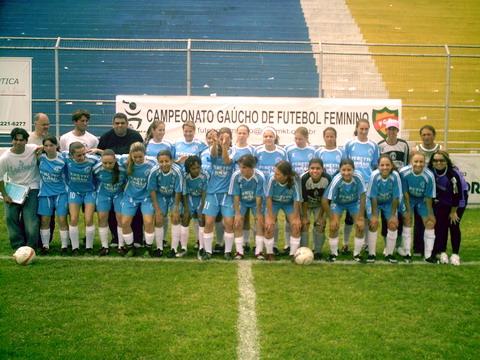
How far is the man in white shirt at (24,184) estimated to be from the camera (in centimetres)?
775

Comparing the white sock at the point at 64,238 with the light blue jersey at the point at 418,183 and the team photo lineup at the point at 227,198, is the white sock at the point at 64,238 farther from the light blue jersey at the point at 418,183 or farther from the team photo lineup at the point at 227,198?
the light blue jersey at the point at 418,183

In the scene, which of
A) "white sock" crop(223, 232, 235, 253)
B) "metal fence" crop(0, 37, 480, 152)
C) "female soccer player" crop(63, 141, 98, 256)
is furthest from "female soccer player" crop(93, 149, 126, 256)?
"metal fence" crop(0, 37, 480, 152)

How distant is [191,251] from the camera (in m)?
8.08

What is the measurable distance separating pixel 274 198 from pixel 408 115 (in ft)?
Answer: 31.6

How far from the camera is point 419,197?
299 inches

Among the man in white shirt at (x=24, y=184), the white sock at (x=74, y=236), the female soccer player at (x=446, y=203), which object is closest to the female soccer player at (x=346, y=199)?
the female soccer player at (x=446, y=203)

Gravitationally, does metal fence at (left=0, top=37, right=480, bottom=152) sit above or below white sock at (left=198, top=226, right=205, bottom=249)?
above

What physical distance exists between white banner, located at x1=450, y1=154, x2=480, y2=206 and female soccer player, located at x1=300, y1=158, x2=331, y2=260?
6335 millimetres

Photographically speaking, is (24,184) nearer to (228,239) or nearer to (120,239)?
(120,239)

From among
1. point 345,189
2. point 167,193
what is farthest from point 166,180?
point 345,189

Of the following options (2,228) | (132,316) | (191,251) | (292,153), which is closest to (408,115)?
(292,153)

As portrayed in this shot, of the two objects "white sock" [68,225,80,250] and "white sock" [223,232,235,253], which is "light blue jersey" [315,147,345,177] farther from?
"white sock" [68,225,80,250]

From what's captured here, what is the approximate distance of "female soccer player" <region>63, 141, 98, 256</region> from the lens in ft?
25.2

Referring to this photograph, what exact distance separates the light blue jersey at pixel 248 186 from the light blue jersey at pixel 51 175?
7.67ft
